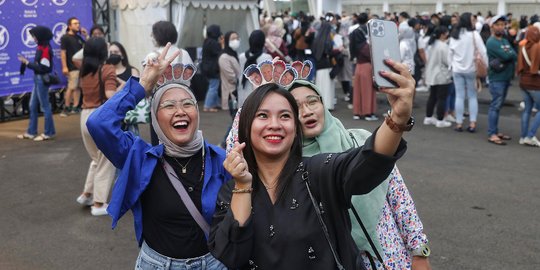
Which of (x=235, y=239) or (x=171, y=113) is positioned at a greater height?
(x=171, y=113)

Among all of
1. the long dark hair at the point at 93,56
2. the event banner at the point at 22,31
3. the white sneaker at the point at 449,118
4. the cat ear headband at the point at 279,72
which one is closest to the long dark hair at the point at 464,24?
the white sneaker at the point at 449,118

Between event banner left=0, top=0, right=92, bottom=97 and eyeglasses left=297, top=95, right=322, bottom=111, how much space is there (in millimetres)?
8946

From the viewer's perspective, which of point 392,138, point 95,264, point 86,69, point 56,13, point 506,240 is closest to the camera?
point 392,138

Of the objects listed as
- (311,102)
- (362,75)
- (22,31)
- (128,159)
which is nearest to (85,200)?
(128,159)

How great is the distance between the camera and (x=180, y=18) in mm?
12633

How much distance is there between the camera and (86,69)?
20.7 ft

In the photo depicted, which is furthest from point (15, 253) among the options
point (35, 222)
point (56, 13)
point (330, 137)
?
point (56, 13)

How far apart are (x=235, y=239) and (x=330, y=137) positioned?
0.84 meters

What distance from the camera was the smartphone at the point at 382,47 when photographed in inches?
68.3

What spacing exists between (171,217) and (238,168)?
85 cm

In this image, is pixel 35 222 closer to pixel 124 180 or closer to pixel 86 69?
pixel 86 69

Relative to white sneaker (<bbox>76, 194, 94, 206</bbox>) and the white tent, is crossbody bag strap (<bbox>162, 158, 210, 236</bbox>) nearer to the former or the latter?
white sneaker (<bbox>76, 194, 94, 206</bbox>)

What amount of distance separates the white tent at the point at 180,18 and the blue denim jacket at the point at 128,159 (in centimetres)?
1004

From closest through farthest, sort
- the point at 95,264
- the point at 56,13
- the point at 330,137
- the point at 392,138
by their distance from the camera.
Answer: the point at 392,138 < the point at 330,137 < the point at 95,264 < the point at 56,13
